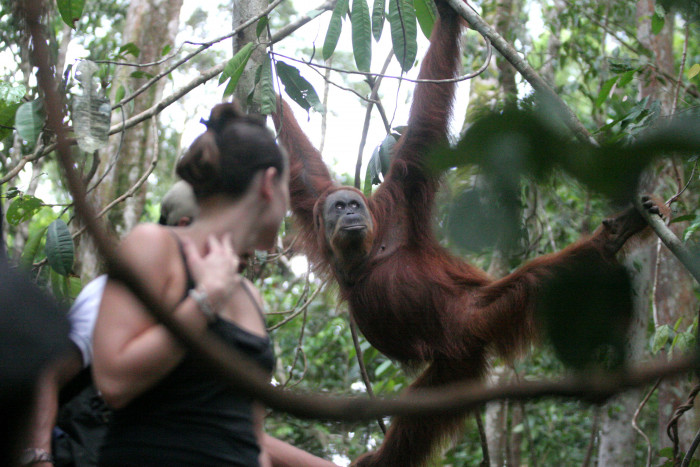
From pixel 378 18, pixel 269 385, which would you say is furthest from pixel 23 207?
pixel 269 385

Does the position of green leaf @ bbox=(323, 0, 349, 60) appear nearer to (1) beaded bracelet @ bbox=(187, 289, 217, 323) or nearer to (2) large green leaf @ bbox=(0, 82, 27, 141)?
(2) large green leaf @ bbox=(0, 82, 27, 141)

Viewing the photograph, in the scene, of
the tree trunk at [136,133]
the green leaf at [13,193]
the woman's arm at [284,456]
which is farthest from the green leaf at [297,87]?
the tree trunk at [136,133]

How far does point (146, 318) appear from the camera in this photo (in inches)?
63.4

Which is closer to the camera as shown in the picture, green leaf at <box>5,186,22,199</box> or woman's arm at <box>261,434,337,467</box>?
woman's arm at <box>261,434,337,467</box>

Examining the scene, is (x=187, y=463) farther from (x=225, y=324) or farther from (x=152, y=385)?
(x=225, y=324)

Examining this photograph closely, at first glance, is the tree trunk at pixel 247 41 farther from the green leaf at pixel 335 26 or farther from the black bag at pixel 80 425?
the black bag at pixel 80 425

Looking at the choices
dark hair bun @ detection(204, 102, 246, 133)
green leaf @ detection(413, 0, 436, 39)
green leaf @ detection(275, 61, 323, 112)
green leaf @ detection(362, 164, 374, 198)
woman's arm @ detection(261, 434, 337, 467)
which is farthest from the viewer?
green leaf @ detection(362, 164, 374, 198)

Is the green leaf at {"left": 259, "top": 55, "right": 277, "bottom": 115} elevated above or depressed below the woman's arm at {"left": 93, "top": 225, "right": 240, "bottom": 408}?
above

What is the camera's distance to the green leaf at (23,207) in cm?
377

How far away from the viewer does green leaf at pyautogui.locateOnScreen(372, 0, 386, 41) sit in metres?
3.55

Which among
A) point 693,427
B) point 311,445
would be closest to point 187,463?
point 693,427

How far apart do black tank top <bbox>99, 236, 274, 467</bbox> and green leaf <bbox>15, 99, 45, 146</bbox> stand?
1733 millimetres

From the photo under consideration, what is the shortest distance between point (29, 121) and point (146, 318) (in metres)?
1.85

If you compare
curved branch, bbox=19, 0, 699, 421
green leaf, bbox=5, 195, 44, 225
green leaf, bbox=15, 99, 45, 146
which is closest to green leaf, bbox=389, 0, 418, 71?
green leaf, bbox=15, 99, 45, 146
